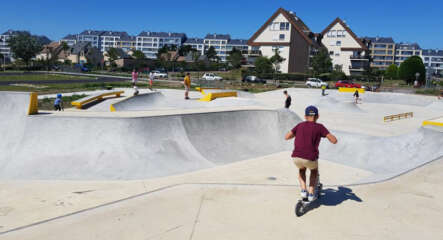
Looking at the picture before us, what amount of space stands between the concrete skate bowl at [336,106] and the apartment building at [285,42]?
3951 cm

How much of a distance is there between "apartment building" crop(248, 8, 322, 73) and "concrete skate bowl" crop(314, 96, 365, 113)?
3951 centimetres

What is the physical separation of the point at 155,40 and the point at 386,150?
7067 inches

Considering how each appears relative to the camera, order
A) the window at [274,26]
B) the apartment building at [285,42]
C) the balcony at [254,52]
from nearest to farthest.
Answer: the apartment building at [285,42] → the window at [274,26] → the balcony at [254,52]

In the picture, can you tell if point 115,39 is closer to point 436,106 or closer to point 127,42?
point 127,42

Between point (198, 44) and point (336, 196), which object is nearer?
point (336, 196)

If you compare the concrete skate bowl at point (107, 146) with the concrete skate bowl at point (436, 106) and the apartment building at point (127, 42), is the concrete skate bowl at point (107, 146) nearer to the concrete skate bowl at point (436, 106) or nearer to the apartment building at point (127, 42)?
the concrete skate bowl at point (436, 106)

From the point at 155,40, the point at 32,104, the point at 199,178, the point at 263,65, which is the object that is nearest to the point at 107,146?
the point at 199,178

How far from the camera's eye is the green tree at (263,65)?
5769 centimetres

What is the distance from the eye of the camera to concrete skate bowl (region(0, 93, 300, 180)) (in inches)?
367

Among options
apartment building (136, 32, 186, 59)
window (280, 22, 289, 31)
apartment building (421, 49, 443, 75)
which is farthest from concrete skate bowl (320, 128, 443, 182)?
apartment building (421, 49, 443, 75)

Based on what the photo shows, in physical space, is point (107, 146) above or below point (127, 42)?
below

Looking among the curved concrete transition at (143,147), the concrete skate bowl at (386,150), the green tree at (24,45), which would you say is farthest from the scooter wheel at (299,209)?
the green tree at (24,45)

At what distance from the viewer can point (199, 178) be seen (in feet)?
31.2

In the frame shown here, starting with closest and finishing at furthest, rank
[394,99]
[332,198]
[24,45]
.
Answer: [332,198], [394,99], [24,45]
